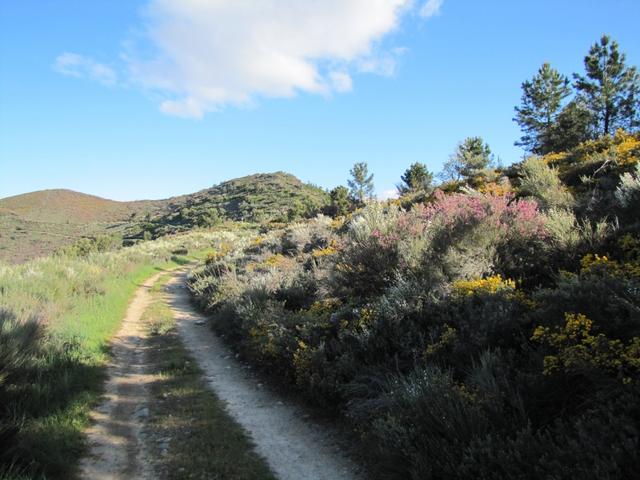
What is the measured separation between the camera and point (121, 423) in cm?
611

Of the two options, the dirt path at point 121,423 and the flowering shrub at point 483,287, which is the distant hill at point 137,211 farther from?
the flowering shrub at point 483,287

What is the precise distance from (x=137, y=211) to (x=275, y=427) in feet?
387

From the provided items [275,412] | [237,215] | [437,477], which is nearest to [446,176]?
[275,412]

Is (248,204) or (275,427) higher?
(248,204)

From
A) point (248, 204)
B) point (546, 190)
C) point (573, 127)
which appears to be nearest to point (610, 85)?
point (573, 127)

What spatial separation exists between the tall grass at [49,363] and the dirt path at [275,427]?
84.7 inches

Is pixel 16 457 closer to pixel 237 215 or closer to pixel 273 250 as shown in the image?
pixel 273 250

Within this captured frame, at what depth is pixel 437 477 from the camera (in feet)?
11.5

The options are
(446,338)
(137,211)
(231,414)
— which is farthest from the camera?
(137,211)

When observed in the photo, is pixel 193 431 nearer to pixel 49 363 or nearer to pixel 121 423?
pixel 121 423

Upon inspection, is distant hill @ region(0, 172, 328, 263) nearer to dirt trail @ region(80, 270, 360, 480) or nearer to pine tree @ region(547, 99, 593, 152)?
pine tree @ region(547, 99, 593, 152)

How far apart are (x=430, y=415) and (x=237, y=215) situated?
74990 millimetres

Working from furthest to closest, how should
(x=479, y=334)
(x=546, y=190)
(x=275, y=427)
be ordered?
(x=546, y=190) → (x=275, y=427) → (x=479, y=334)

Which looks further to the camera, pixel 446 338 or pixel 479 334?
pixel 446 338
